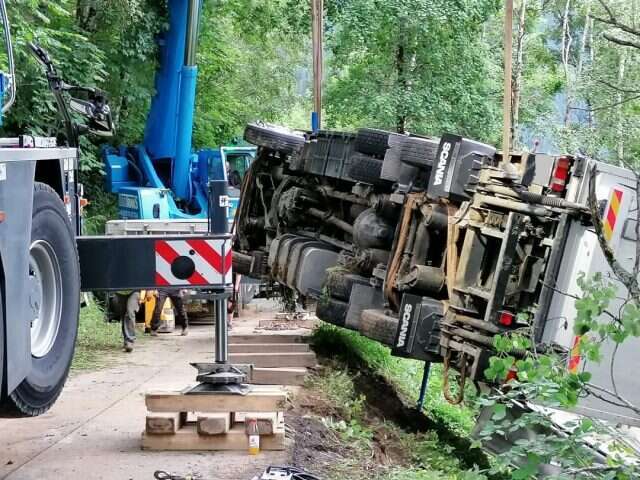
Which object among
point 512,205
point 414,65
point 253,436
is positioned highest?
point 414,65

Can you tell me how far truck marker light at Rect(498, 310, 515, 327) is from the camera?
7.36 meters

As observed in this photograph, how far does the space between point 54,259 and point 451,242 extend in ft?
11.4

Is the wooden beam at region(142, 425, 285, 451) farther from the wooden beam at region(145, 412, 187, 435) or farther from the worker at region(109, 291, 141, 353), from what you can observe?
the worker at region(109, 291, 141, 353)

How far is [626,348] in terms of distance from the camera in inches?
253

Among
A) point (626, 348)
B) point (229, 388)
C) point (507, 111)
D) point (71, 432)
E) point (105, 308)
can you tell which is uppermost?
point (507, 111)

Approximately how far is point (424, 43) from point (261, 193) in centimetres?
1164

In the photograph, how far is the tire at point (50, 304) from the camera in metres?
5.25

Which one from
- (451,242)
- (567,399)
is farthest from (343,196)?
(567,399)

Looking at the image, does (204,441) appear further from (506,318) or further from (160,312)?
(160,312)

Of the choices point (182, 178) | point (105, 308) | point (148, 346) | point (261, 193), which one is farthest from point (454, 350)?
point (182, 178)

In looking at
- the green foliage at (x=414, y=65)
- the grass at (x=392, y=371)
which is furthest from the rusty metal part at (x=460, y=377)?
the green foliage at (x=414, y=65)

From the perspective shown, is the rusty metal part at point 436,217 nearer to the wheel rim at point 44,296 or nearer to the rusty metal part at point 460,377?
the rusty metal part at point 460,377

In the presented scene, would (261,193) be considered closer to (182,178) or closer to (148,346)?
(148,346)

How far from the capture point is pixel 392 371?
42.8 feet
